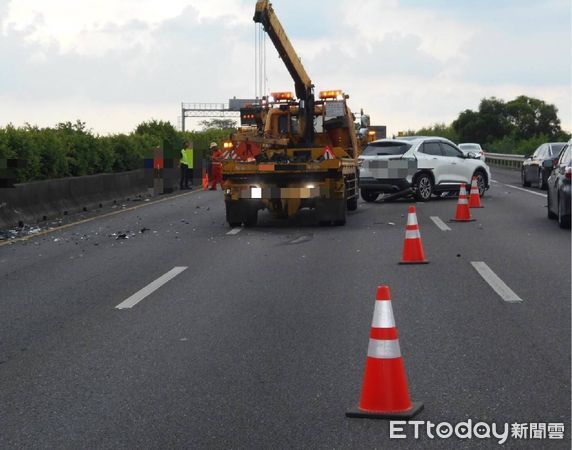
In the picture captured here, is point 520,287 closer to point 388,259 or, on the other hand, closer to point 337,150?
point 388,259

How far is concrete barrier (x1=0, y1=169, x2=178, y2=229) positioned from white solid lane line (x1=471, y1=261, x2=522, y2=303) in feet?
35.0

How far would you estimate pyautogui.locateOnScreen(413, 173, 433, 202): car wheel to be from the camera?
26.7 meters

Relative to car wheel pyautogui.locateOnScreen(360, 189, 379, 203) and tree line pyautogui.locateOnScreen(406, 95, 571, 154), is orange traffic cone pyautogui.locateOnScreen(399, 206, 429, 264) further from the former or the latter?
tree line pyautogui.locateOnScreen(406, 95, 571, 154)

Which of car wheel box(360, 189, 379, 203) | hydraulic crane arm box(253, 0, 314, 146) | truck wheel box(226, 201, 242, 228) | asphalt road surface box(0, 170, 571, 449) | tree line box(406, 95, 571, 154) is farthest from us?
tree line box(406, 95, 571, 154)

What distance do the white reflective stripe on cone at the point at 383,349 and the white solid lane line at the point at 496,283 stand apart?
4.47 metres

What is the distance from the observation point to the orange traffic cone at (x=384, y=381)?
19.8 ft

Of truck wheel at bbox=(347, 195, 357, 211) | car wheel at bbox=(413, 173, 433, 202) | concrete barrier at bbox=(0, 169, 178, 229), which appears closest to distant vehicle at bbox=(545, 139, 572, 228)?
→ truck wheel at bbox=(347, 195, 357, 211)

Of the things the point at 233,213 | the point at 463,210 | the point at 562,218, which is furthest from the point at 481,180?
the point at 233,213

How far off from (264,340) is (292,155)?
13194 millimetres

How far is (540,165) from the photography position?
3384 centimetres

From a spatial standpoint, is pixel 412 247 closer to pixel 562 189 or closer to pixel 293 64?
pixel 562 189

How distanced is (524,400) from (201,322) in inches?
146

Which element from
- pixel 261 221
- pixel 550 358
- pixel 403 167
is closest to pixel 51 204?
pixel 261 221

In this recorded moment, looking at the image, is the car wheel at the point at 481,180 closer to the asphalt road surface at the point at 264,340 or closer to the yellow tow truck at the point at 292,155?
the yellow tow truck at the point at 292,155
